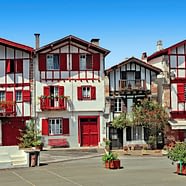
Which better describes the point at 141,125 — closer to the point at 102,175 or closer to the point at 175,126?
the point at 175,126

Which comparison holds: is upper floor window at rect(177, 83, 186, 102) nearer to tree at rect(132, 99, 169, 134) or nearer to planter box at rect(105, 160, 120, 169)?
tree at rect(132, 99, 169, 134)

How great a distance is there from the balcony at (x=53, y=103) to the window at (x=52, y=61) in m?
2.67

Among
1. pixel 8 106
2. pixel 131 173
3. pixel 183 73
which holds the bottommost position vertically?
pixel 131 173

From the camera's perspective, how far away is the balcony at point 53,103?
38.9 meters

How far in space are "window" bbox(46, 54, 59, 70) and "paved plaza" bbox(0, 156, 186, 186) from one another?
14.7m

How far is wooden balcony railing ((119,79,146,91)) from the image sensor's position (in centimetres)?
3950

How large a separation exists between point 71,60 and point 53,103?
4016mm

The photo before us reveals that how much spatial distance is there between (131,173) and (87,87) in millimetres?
18692

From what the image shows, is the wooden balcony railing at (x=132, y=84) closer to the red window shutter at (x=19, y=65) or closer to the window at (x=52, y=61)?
the window at (x=52, y=61)

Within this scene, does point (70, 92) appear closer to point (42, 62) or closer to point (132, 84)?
point (42, 62)

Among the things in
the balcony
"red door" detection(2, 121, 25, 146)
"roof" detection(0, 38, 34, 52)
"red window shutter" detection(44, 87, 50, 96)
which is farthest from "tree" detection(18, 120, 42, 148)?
"roof" detection(0, 38, 34, 52)

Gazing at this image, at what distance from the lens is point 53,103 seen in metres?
39.2

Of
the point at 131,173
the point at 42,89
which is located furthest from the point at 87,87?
the point at 131,173

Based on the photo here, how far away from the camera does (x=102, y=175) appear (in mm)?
20938
